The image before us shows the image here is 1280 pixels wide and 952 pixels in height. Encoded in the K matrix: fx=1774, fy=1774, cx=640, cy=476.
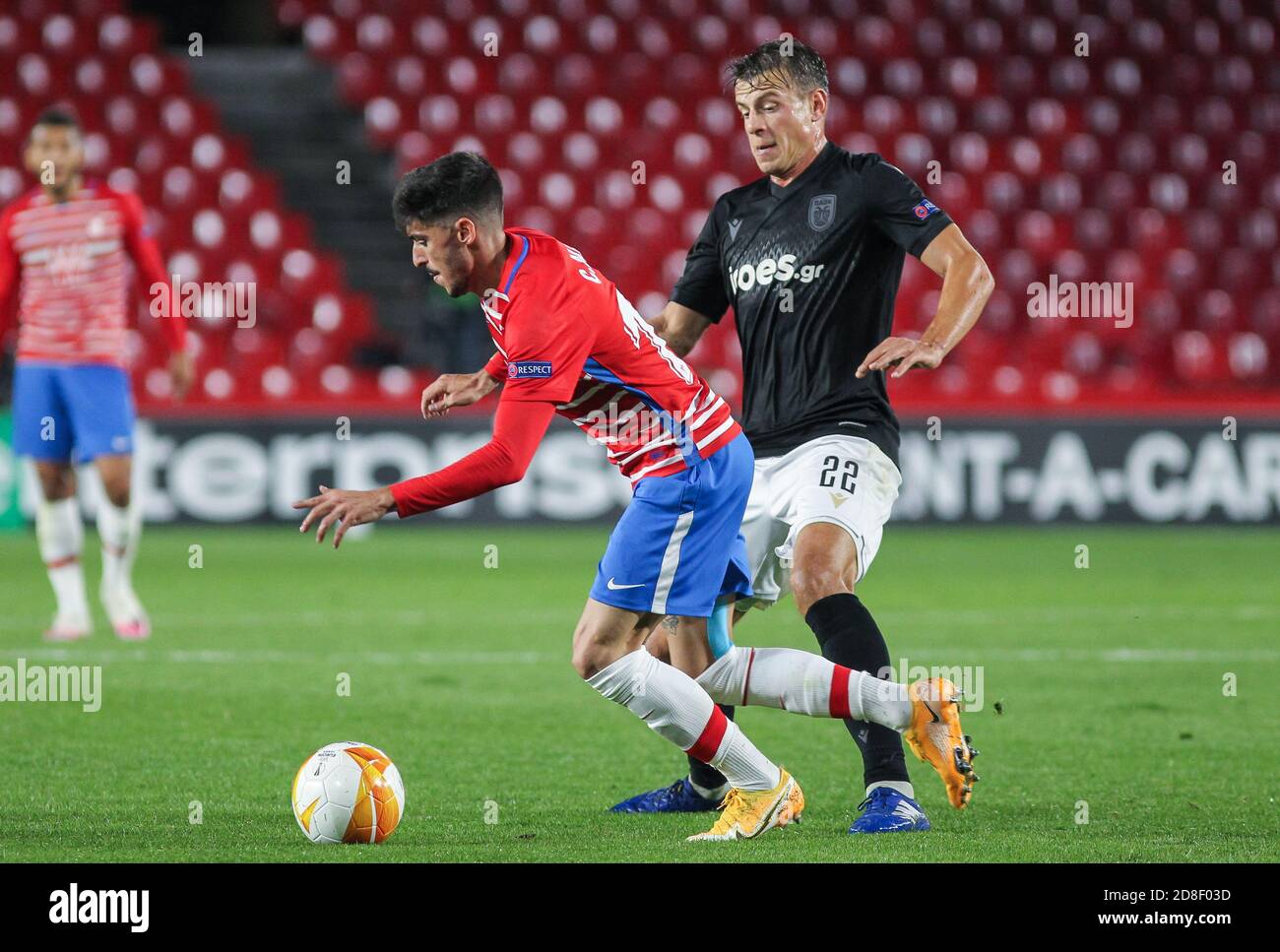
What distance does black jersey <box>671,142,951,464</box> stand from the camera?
5.08m

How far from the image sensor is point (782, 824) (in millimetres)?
4500

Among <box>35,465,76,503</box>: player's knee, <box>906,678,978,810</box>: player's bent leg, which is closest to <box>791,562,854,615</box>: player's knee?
<box>906,678,978,810</box>: player's bent leg

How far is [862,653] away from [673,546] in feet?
2.19

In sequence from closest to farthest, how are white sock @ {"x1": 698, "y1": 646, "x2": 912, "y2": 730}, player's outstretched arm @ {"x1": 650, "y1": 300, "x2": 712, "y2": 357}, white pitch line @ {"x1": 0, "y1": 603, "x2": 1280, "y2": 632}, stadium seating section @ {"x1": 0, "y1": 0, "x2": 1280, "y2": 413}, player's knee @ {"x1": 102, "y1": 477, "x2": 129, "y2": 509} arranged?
1. white sock @ {"x1": 698, "y1": 646, "x2": 912, "y2": 730}
2. player's outstretched arm @ {"x1": 650, "y1": 300, "x2": 712, "y2": 357}
3. player's knee @ {"x1": 102, "y1": 477, "x2": 129, "y2": 509}
4. white pitch line @ {"x1": 0, "y1": 603, "x2": 1280, "y2": 632}
5. stadium seating section @ {"x1": 0, "y1": 0, "x2": 1280, "y2": 413}

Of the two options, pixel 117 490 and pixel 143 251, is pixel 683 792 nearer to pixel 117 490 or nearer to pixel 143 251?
pixel 117 490

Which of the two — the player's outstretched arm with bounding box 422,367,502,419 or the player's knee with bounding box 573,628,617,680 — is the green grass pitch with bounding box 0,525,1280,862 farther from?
the player's outstretched arm with bounding box 422,367,502,419

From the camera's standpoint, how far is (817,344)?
5141mm

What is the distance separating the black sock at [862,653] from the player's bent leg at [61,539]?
197 inches

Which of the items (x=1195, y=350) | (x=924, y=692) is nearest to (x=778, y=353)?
(x=924, y=692)

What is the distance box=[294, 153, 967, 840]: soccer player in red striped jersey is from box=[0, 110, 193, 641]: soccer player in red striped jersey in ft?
14.6

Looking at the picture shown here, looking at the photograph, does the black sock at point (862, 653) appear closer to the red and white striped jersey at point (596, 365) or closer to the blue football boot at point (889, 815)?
the blue football boot at point (889, 815)

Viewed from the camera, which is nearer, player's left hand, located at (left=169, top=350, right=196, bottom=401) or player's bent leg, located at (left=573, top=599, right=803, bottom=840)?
player's bent leg, located at (left=573, top=599, right=803, bottom=840)

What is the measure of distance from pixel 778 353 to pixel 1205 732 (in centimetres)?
225

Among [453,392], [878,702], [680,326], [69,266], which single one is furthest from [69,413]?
[878,702]
